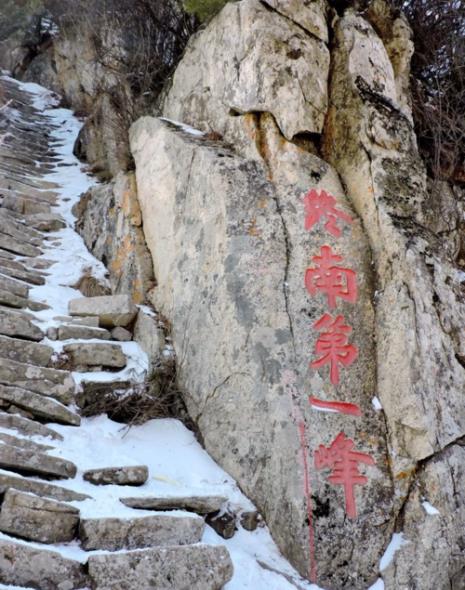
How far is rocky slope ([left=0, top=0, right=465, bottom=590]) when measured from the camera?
4.41 metres

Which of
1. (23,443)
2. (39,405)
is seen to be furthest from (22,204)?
(23,443)

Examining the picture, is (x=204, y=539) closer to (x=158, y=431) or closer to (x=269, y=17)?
(x=158, y=431)

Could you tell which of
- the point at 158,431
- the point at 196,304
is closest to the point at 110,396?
the point at 158,431

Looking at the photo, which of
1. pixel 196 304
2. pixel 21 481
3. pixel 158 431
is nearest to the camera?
pixel 21 481

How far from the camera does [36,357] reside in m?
5.33

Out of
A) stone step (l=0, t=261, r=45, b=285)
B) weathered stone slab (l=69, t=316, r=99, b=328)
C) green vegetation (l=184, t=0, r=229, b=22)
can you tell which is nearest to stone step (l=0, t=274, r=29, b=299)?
stone step (l=0, t=261, r=45, b=285)

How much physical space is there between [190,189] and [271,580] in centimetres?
365

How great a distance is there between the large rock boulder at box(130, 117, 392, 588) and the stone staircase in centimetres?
53

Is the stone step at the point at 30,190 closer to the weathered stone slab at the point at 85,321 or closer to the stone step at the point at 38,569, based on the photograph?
the weathered stone slab at the point at 85,321

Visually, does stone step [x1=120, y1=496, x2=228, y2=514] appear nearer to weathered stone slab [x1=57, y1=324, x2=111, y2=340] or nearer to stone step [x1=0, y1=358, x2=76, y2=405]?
stone step [x1=0, y1=358, x2=76, y2=405]

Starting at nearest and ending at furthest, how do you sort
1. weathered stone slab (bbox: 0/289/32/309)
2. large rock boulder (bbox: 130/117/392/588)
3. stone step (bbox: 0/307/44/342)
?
1. large rock boulder (bbox: 130/117/392/588)
2. stone step (bbox: 0/307/44/342)
3. weathered stone slab (bbox: 0/289/32/309)

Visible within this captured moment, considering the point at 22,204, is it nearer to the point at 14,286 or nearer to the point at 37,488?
the point at 14,286

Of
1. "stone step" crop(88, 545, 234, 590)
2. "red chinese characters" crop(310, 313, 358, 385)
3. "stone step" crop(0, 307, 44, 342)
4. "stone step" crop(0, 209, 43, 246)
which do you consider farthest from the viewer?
"stone step" crop(0, 209, 43, 246)

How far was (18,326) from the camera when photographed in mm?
5504
